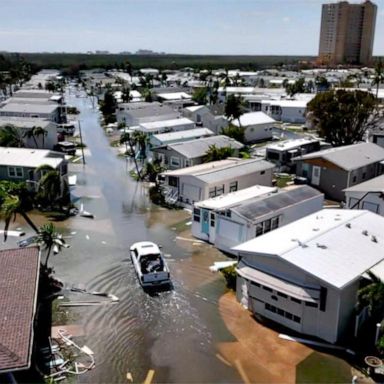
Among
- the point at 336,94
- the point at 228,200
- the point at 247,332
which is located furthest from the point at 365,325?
the point at 336,94

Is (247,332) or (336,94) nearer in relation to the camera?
(247,332)

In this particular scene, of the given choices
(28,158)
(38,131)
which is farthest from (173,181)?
(38,131)

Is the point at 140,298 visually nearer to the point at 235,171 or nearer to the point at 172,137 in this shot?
the point at 235,171

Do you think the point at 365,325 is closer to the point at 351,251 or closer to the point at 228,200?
the point at 351,251

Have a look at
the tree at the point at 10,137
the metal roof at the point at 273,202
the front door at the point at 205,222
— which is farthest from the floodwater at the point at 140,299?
the tree at the point at 10,137

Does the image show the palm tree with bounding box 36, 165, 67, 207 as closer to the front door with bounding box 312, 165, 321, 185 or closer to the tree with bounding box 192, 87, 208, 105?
the front door with bounding box 312, 165, 321, 185

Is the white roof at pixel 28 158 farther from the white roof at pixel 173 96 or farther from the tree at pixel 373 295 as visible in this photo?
the white roof at pixel 173 96
